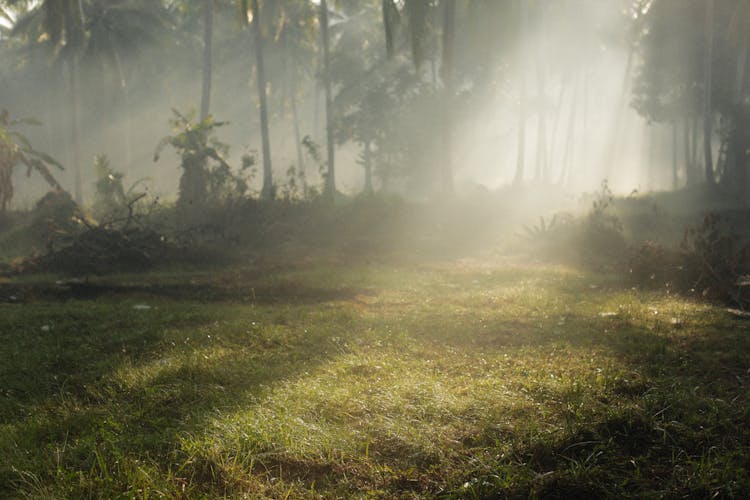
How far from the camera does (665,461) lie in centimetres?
285

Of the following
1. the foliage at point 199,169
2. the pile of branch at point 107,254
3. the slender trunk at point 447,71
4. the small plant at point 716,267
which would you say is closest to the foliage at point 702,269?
the small plant at point 716,267

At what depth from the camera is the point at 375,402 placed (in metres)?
3.64

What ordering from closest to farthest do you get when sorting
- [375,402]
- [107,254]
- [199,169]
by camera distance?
1. [375,402]
2. [107,254]
3. [199,169]

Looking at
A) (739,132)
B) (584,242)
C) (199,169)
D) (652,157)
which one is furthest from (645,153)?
(199,169)

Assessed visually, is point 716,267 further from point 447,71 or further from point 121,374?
point 447,71

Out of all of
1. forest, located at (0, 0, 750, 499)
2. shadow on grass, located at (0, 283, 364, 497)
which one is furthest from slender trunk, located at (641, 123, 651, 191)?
shadow on grass, located at (0, 283, 364, 497)

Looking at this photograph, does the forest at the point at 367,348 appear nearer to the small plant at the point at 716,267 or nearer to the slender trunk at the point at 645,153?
the small plant at the point at 716,267

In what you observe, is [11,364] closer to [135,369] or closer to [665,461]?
[135,369]

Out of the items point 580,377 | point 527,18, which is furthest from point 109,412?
point 527,18

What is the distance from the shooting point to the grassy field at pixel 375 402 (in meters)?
2.73

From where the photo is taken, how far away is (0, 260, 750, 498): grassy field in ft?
8.95

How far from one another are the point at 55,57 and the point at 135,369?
1397 inches

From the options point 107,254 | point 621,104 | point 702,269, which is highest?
point 621,104

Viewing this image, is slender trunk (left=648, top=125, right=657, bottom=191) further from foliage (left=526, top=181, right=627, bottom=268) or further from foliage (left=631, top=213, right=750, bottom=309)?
foliage (left=631, top=213, right=750, bottom=309)
